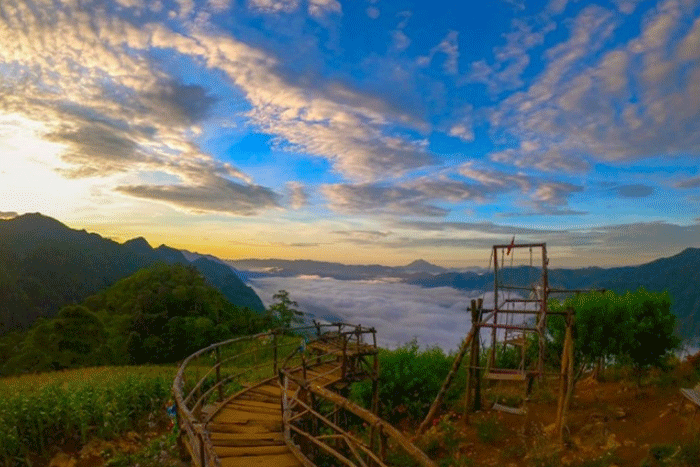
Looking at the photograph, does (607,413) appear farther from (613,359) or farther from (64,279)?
(64,279)

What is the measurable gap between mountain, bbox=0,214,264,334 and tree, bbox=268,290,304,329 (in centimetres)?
1046

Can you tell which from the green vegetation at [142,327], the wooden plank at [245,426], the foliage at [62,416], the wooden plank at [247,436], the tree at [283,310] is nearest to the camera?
the wooden plank at [247,436]

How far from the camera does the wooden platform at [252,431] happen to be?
841 centimetres

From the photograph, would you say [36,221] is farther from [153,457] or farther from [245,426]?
[245,426]

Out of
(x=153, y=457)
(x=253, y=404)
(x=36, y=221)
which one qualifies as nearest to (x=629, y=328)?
(x=253, y=404)

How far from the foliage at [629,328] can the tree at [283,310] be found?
34.0m

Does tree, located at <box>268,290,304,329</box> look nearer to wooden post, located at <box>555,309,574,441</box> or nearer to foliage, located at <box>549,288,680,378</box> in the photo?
foliage, located at <box>549,288,680,378</box>

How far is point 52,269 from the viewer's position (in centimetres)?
9169

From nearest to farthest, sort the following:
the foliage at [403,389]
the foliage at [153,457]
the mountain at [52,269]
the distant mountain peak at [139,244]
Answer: the foliage at [153,457]
the foliage at [403,389]
the mountain at [52,269]
the distant mountain peak at [139,244]

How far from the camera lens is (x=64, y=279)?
91.4 m

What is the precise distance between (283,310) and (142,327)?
551 inches

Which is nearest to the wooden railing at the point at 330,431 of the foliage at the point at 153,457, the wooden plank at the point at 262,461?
the wooden plank at the point at 262,461

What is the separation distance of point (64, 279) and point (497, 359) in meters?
98.0

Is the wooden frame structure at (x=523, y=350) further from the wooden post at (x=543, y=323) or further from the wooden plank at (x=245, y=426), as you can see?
the wooden plank at (x=245, y=426)
